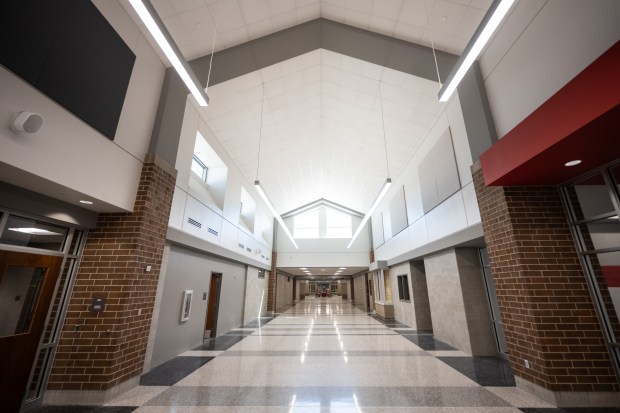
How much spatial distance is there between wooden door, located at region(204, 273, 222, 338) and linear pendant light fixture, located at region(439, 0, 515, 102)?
7.30 metres

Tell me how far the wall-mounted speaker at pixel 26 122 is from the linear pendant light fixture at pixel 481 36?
4250 mm

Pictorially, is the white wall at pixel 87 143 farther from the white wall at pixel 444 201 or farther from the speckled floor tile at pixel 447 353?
the speckled floor tile at pixel 447 353

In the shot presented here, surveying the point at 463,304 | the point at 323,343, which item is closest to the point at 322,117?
the point at 463,304

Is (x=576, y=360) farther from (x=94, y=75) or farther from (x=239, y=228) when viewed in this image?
(x=239, y=228)

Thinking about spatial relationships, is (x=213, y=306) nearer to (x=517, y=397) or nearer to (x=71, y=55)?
(x=71, y=55)

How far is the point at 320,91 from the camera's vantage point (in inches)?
286

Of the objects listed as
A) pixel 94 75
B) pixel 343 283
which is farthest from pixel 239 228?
pixel 343 283

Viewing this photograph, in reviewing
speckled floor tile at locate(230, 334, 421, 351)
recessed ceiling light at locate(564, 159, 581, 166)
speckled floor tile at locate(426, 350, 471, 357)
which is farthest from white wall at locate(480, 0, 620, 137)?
speckled floor tile at locate(230, 334, 421, 351)

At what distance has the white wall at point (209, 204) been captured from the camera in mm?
4992

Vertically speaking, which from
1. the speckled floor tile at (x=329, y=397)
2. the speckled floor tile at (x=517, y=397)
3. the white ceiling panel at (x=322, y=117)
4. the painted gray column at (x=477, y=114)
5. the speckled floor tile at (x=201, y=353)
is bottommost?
the speckled floor tile at (x=201, y=353)

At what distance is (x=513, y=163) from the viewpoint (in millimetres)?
3037

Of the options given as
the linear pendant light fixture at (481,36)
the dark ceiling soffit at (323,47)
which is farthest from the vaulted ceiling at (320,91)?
the linear pendant light fixture at (481,36)

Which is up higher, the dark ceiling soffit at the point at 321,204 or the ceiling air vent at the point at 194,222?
the dark ceiling soffit at the point at 321,204

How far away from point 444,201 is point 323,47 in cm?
473
